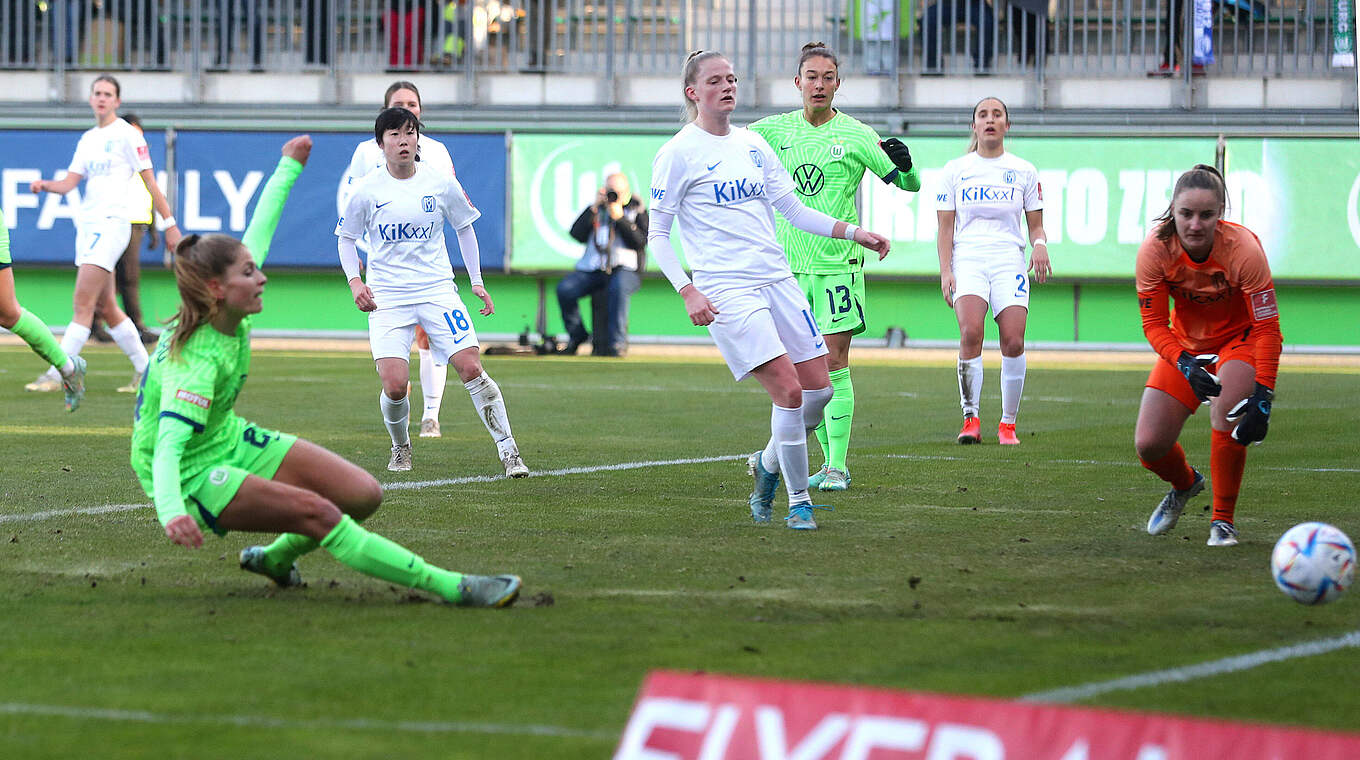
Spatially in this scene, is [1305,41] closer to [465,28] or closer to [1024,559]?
[465,28]

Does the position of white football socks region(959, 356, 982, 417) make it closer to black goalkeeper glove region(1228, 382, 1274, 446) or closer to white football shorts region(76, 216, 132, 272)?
black goalkeeper glove region(1228, 382, 1274, 446)

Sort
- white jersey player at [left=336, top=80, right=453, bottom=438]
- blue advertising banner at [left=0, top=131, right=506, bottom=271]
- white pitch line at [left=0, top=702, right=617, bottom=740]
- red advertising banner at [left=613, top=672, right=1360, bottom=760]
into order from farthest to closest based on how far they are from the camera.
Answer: blue advertising banner at [left=0, top=131, right=506, bottom=271] < white jersey player at [left=336, top=80, right=453, bottom=438] < white pitch line at [left=0, top=702, right=617, bottom=740] < red advertising banner at [left=613, top=672, right=1360, bottom=760]

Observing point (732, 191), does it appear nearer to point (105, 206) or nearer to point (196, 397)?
point (196, 397)

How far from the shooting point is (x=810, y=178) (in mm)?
9078

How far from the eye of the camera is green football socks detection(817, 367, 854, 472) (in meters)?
8.99

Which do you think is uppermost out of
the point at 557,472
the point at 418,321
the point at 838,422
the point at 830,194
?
the point at 830,194

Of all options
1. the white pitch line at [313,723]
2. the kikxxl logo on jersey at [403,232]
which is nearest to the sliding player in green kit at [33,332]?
the kikxxl logo on jersey at [403,232]

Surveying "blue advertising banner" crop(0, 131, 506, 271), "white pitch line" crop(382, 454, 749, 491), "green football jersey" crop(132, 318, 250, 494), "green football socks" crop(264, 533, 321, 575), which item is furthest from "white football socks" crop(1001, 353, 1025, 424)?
"blue advertising banner" crop(0, 131, 506, 271)

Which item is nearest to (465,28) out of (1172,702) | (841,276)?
(841,276)

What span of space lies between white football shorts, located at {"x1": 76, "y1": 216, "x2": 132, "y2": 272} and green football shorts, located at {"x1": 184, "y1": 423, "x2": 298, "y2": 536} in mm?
8759

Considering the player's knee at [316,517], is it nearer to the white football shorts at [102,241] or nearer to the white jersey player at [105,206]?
the white jersey player at [105,206]

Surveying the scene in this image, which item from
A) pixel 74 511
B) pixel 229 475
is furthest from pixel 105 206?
pixel 229 475

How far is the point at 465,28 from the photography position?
25484 mm

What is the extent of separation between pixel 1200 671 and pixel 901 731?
1667 millimetres
